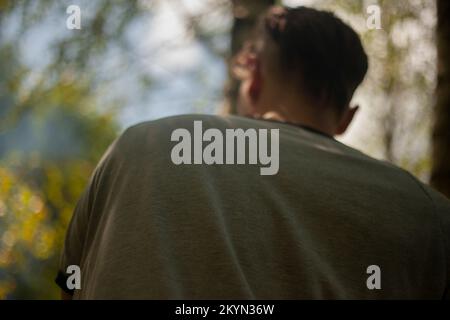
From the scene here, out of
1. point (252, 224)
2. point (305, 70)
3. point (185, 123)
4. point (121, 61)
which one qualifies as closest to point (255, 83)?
point (305, 70)

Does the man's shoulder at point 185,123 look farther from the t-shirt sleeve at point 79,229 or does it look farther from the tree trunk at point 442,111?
the tree trunk at point 442,111

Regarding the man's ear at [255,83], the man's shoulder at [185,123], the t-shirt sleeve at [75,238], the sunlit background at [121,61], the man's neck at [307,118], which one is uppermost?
the sunlit background at [121,61]

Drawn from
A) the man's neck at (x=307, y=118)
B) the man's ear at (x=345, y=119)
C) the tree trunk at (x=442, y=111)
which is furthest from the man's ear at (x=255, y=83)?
the tree trunk at (x=442, y=111)

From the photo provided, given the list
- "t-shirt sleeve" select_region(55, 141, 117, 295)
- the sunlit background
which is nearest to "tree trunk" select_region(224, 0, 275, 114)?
the sunlit background

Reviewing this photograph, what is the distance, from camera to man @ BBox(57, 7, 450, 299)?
0.82 meters

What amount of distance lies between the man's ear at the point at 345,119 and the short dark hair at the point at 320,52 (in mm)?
38

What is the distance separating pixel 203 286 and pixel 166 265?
7 centimetres

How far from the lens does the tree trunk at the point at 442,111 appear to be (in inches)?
68.1

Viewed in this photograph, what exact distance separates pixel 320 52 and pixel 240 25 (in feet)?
5.37

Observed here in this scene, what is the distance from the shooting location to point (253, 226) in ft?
2.89

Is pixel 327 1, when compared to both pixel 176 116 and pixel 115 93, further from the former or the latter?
pixel 176 116

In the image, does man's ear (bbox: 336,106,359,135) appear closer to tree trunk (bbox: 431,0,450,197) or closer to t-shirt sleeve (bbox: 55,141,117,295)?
tree trunk (bbox: 431,0,450,197)

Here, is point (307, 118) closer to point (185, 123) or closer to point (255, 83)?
point (255, 83)
